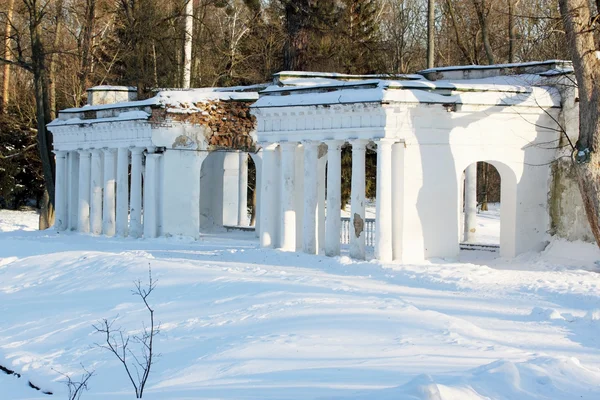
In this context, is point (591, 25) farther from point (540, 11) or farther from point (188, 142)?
point (540, 11)

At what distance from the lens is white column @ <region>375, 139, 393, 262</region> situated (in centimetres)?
1752

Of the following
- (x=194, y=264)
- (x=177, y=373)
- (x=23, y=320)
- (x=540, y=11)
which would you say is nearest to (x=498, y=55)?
(x=540, y=11)

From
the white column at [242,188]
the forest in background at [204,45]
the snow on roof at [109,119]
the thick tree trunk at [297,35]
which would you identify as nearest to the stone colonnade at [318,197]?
the snow on roof at [109,119]

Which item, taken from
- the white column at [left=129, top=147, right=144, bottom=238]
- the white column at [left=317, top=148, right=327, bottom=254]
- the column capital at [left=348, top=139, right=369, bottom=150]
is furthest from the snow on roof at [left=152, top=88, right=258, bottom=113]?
the column capital at [left=348, top=139, right=369, bottom=150]

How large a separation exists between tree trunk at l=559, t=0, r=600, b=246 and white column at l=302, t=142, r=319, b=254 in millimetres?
5086

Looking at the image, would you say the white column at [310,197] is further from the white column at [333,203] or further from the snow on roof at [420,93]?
the snow on roof at [420,93]

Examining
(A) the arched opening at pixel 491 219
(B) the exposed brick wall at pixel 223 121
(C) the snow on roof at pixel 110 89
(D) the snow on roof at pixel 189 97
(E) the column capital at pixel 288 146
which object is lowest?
(A) the arched opening at pixel 491 219

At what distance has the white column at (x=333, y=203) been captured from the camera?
1848 centimetres

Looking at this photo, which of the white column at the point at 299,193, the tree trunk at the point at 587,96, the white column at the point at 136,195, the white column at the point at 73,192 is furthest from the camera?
the white column at the point at 73,192

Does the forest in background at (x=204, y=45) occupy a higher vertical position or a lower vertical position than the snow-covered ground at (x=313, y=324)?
higher

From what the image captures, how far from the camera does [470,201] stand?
22922 millimetres

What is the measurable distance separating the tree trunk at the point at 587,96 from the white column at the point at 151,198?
1048 centimetres

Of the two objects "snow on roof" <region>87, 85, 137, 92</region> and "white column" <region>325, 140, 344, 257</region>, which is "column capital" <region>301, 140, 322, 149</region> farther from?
"snow on roof" <region>87, 85, 137, 92</region>

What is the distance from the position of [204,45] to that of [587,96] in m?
18.9
